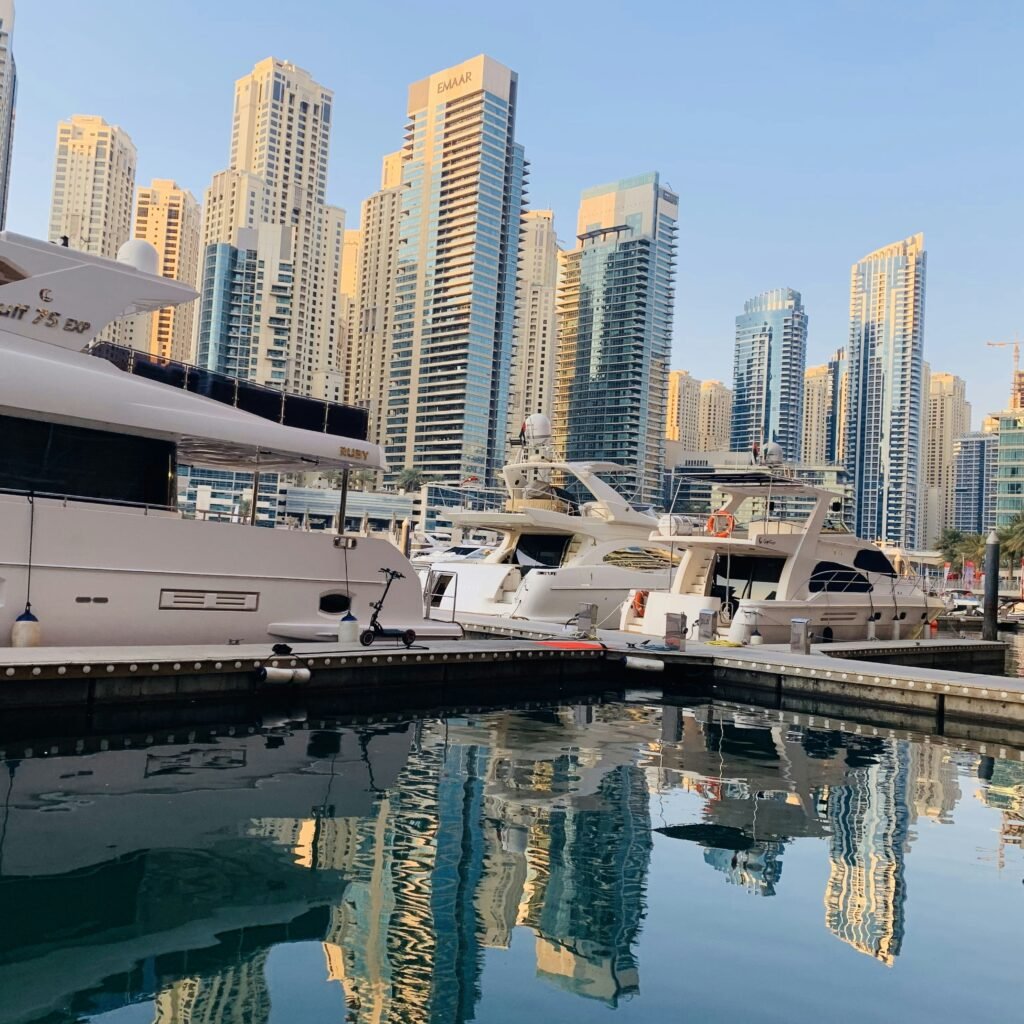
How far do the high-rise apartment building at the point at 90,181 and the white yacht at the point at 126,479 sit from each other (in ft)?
479

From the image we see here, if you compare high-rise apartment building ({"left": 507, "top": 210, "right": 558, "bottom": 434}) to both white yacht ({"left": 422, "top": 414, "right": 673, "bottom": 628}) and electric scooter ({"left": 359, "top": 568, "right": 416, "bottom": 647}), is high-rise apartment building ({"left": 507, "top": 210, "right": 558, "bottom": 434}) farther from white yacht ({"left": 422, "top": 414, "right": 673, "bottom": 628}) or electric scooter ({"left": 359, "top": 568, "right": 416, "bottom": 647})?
electric scooter ({"left": 359, "top": 568, "right": 416, "bottom": 647})

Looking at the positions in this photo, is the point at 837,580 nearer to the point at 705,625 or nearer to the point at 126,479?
the point at 705,625

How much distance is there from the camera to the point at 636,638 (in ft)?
68.6

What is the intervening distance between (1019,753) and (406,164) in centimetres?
14274

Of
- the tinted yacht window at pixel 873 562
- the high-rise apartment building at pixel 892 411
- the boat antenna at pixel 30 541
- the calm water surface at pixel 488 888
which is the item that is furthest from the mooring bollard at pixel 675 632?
the high-rise apartment building at pixel 892 411

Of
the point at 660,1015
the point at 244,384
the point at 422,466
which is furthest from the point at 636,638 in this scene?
the point at 422,466

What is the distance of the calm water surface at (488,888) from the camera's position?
530 cm

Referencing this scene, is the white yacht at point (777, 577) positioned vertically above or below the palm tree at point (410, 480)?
below

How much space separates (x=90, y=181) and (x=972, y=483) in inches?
6696

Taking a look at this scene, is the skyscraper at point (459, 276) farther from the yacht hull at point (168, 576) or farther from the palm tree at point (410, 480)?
the yacht hull at point (168, 576)

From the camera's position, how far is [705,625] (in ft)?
68.8

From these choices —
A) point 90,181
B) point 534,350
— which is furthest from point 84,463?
point 90,181

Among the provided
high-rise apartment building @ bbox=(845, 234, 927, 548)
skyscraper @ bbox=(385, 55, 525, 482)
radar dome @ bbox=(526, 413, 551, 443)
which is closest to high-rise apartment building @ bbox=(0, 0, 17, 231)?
skyscraper @ bbox=(385, 55, 525, 482)

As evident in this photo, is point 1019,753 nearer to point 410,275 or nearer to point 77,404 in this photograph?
point 77,404
